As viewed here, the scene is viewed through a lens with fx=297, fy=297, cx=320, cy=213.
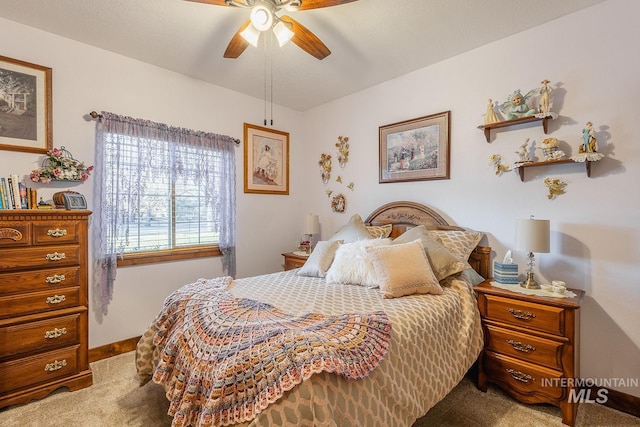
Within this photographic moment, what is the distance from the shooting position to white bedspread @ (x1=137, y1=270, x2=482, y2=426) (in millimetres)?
1080

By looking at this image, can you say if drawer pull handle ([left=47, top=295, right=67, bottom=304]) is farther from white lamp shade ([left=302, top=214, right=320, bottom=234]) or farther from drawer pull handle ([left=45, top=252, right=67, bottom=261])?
white lamp shade ([left=302, top=214, right=320, bottom=234])

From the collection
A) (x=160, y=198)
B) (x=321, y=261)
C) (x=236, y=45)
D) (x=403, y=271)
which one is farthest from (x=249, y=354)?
(x=160, y=198)

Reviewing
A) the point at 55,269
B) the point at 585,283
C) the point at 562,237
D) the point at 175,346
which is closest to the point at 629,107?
the point at 562,237

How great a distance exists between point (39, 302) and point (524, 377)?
332 cm

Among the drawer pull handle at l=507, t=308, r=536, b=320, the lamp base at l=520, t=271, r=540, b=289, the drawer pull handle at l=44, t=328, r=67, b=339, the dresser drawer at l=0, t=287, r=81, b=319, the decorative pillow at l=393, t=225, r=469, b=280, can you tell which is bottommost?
the drawer pull handle at l=44, t=328, r=67, b=339

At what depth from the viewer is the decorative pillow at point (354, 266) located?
89.8 inches

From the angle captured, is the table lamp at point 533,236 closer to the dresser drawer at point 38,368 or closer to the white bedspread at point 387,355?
the white bedspread at point 387,355

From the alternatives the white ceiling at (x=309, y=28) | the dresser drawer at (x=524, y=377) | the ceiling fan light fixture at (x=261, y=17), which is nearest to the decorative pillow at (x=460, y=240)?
the dresser drawer at (x=524, y=377)

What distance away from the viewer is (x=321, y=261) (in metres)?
2.68

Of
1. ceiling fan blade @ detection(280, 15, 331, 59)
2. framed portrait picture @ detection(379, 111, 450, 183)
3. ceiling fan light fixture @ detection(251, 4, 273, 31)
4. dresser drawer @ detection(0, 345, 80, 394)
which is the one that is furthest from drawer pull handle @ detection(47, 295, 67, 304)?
framed portrait picture @ detection(379, 111, 450, 183)

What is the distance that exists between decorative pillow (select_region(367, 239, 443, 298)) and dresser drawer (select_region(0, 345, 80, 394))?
7.58ft

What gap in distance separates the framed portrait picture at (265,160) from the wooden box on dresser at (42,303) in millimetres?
1829

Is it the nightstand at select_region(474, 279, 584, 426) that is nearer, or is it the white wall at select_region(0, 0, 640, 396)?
the nightstand at select_region(474, 279, 584, 426)

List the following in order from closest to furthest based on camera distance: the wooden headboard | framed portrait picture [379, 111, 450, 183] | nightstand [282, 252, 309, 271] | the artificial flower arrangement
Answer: the artificial flower arrangement < the wooden headboard < framed portrait picture [379, 111, 450, 183] < nightstand [282, 252, 309, 271]
